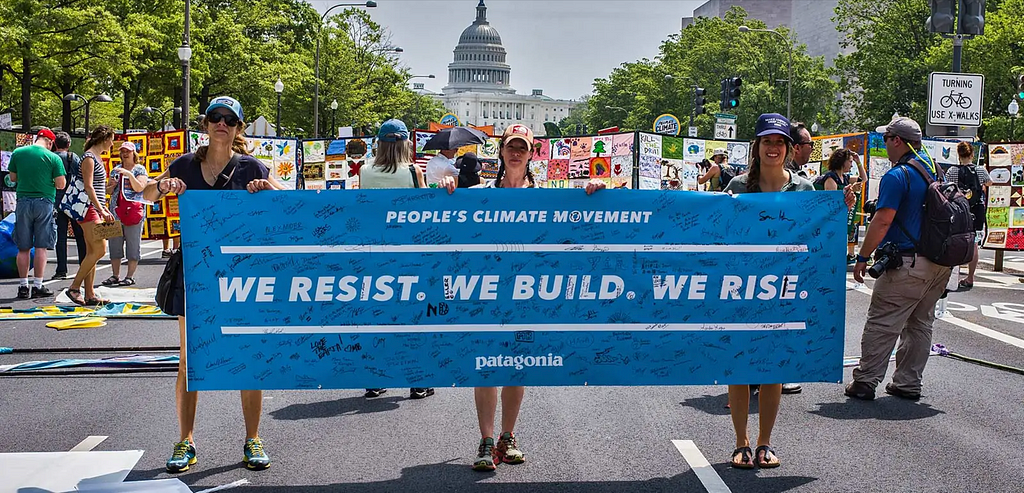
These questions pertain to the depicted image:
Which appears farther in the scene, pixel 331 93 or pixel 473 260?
pixel 331 93

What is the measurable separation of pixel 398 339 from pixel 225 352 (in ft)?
2.56

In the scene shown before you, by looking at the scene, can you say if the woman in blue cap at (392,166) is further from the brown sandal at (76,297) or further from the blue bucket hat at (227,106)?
the brown sandal at (76,297)

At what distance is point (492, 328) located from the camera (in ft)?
17.7

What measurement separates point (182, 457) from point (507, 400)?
62.1 inches

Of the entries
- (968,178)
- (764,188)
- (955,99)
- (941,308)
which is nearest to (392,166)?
(764,188)

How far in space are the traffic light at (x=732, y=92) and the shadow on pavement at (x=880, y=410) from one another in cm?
2666

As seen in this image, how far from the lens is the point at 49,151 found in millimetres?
13047

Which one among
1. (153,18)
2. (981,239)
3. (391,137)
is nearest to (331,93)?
(153,18)

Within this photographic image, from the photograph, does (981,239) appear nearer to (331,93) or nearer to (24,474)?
(24,474)

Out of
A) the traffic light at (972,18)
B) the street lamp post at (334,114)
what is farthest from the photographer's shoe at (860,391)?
the street lamp post at (334,114)

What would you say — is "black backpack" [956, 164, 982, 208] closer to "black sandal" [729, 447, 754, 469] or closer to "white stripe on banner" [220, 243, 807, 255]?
"black sandal" [729, 447, 754, 469]

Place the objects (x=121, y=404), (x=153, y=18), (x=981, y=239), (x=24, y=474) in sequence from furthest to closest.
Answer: (x=153, y=18) < (x=981, y=239) < (x=121, y=404) < (x=24, y=474)

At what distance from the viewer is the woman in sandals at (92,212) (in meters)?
12.1

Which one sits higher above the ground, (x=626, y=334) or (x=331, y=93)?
(x=331, y=93)
